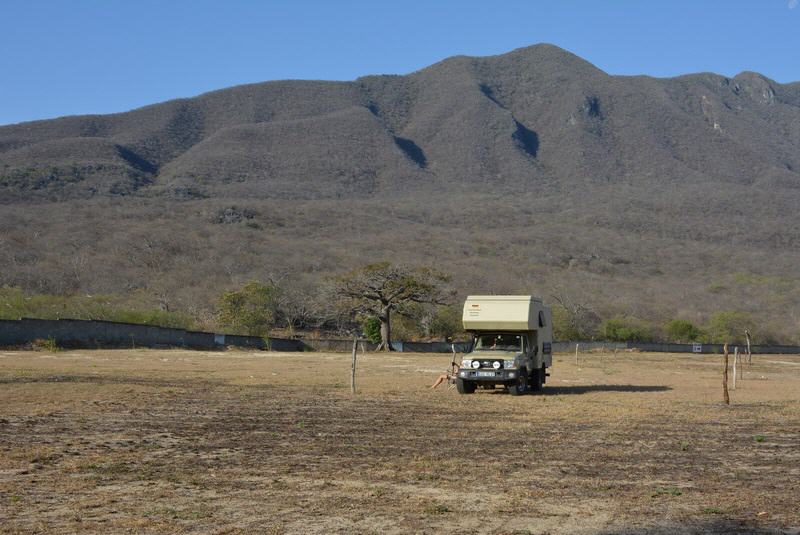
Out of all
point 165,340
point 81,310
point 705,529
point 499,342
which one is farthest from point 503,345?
point 81,310

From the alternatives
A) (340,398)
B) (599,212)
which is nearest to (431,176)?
(599,212)

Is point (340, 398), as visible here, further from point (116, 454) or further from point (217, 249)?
point (217, 249)

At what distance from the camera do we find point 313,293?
3374 inches

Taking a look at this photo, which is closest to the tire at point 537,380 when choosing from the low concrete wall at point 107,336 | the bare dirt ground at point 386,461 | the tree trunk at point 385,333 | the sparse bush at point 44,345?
the bare dirt ground at point 386,461

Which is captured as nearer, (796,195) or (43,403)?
(43,403)

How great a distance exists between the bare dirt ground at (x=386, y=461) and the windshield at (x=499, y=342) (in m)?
1.54

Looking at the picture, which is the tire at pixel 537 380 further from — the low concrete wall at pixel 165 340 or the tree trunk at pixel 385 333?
the tree trunk at pixel 385 333

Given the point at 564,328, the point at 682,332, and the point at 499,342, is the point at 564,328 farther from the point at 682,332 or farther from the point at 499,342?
the point at 499,342

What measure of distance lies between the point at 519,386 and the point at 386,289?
145 ft

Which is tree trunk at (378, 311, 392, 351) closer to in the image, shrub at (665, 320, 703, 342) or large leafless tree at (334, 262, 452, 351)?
large leafless tree at (334, 262, 452, 351)

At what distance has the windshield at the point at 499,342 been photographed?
2881cm

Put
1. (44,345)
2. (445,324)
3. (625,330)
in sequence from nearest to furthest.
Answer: (44,345) → (445,324) → (625,330)

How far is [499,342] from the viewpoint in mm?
29156

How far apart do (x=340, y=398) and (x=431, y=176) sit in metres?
150
